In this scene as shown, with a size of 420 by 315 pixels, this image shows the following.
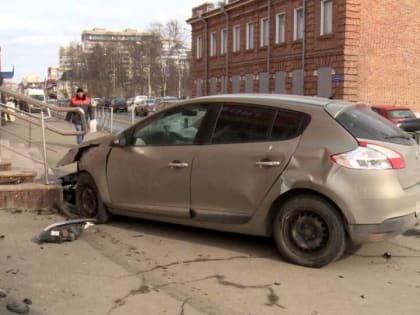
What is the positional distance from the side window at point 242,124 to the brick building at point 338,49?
2566 cm

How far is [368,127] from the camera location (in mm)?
5504

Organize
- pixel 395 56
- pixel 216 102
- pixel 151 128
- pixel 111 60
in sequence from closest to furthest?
pixel 216 102, pixel 151 128, pixel 395 56, pixel 111 60

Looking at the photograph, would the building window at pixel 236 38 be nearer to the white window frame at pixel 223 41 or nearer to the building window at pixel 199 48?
the white window frame at pixel 223 41

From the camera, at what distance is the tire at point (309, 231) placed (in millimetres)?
5270

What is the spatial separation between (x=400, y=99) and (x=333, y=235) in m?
29.6

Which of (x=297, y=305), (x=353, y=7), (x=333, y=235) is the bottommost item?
(x=297, y=305)

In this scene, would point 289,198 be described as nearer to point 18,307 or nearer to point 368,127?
point 368,127

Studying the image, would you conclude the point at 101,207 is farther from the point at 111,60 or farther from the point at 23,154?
the point at 111,60

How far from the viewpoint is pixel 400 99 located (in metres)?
33.0

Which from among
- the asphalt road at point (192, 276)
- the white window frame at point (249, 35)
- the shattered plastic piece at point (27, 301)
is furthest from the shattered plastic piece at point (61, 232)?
the white window frame at point (249, 35)

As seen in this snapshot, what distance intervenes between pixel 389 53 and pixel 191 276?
29821 millimetres

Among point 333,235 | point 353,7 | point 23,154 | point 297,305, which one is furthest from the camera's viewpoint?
point 353,7

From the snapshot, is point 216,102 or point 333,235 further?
point 216,102

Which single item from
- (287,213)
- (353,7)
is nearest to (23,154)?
(287,213)
